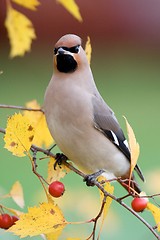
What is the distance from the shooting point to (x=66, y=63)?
5.80ft

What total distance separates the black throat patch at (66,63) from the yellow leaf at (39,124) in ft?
0.35

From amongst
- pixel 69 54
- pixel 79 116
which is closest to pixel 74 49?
pixel 69 54

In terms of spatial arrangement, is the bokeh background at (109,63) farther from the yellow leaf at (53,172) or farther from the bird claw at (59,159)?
the yellow leaf at (53,172)

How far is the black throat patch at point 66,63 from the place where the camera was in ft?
5.62

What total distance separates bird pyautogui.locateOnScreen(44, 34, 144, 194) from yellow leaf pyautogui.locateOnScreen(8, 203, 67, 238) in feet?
1.41

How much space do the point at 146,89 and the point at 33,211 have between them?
482cm

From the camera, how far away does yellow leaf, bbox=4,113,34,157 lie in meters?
1.36

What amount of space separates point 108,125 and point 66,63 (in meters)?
0.22

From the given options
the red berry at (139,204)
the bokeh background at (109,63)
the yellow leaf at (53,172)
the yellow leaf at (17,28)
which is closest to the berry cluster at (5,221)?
the yellow leaf at (53,172)

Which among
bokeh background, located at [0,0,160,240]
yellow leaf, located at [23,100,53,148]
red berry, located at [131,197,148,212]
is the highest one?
yellow leaf, located at [23,100,53,148]

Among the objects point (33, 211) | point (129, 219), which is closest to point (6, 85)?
point (129, 219)

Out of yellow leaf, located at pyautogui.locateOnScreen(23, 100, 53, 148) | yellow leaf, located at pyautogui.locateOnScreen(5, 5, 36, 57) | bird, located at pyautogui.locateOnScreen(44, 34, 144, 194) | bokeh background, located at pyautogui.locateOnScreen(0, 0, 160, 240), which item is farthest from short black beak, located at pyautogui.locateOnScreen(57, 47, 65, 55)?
bokeh background, located at pyautogui.locateOnScreen(0, 0, 160, 240)

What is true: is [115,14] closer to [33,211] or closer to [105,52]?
[105,52]

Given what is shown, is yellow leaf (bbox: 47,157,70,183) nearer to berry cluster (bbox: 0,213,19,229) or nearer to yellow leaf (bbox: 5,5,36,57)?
berry cluster (bbox: 0,213,19,229)
